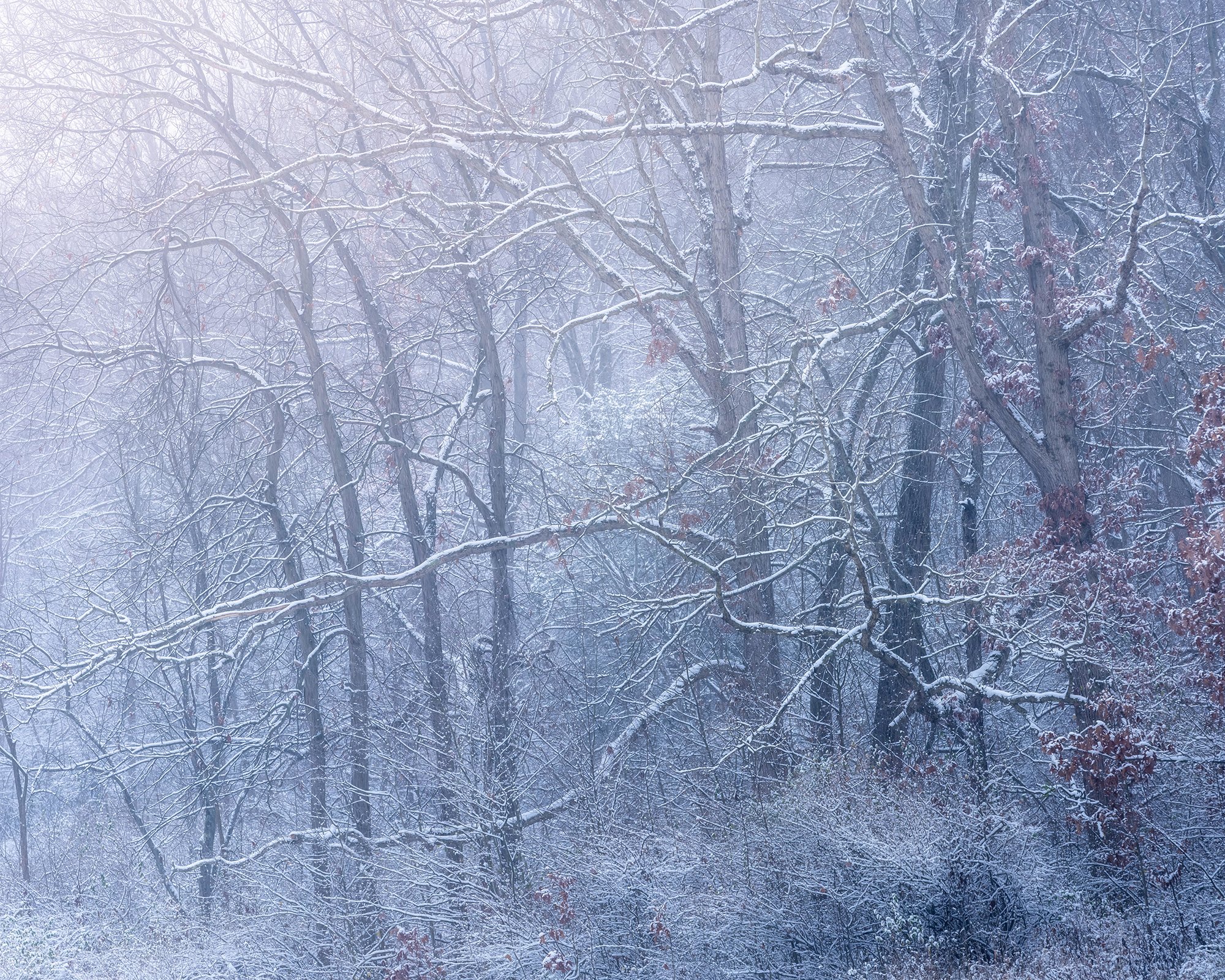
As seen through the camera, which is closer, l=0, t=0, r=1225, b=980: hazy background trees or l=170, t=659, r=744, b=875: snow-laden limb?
l=0, t=0, r=1225, b=980: hazy background trees

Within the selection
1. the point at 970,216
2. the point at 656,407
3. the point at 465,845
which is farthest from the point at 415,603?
the point at 970,216

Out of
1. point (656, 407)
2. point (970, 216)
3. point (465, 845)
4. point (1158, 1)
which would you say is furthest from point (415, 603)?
point (1158, 1)

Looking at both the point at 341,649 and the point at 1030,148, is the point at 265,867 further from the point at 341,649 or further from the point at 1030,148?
the point at 1030,148

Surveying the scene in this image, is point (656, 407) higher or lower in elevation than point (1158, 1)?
lower

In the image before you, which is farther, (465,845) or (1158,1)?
(1158,1)

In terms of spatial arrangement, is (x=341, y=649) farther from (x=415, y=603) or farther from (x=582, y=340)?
(x=582, y=340)

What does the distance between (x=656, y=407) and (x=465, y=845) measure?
21.4 feet

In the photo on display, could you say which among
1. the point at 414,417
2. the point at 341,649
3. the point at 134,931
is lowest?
the point at 134,931

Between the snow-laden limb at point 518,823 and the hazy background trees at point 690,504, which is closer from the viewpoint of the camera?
the hazy background trees at point 690,504

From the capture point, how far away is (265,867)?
1109cm

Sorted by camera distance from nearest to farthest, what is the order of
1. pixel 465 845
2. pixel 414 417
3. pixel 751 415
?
pixel 465 845
pixel 751 415
pixel 414 417

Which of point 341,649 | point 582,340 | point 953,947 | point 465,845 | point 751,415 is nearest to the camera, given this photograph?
point 953,947

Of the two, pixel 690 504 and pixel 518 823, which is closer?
pixel 518 823

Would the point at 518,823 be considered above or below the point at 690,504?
below
